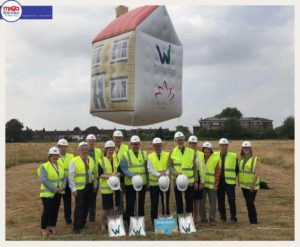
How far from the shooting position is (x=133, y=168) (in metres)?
7.34

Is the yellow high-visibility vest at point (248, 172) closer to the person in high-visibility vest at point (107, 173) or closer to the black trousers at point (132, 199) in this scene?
the black trousers at point (132, 199)

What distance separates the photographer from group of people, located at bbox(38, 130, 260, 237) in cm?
724

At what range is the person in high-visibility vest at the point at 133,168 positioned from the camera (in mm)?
7336

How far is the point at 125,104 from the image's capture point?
435 inches

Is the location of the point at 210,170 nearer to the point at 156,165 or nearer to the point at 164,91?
the point at 156,165

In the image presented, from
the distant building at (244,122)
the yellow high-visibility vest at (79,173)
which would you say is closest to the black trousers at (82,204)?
the yellow high-visibility vest at (79,173)

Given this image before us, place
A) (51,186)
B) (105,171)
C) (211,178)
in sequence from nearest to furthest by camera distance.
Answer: (51,186) < (105,171) < (211,178)

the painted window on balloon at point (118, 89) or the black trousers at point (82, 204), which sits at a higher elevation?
the painted window on balloon at point (118, 89)

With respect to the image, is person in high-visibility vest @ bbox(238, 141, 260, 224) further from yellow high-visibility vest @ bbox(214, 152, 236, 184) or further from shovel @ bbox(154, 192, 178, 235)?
shovel @ bbox(154, 192, 178, 235)

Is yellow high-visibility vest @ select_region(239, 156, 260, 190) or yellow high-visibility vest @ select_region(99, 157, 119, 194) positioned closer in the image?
yellow high-visibility vest @ select_region(99, 157, 119, 194)

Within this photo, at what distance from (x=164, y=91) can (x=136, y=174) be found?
15.6 ft

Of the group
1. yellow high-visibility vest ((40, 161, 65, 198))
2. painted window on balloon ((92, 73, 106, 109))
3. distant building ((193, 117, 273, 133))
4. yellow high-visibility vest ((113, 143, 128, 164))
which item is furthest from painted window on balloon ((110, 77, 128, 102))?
distant building ((193, 117, 273, 133))

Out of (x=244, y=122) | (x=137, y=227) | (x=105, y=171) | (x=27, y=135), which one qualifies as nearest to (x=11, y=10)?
(x=105, y=171)

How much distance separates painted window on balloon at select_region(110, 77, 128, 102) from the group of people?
326cm
